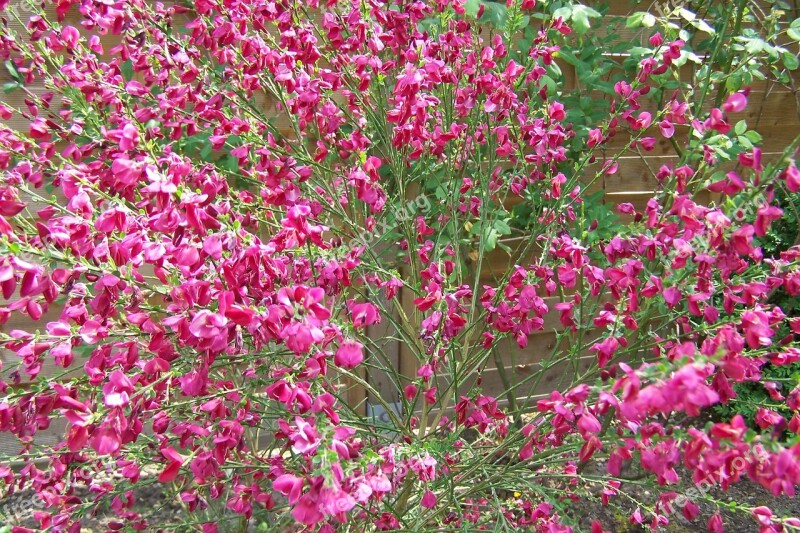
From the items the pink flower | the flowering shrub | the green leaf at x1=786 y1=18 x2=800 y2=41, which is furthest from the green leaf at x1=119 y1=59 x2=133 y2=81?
the green leaf at x1=786 y1=18 x2=800 y2=41

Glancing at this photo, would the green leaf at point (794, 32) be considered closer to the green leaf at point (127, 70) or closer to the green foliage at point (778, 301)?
the green foliage at point (778, 301)

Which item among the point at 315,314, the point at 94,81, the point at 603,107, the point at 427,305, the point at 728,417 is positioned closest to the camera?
the point at 315,314

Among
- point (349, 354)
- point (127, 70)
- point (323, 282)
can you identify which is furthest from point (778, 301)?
point (127, 70)

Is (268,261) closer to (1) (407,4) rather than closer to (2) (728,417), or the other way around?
(1) (407,4)

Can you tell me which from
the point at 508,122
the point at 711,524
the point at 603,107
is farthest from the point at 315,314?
the point at 603,107

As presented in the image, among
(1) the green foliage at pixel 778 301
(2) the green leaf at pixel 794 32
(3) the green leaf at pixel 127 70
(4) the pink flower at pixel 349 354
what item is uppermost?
(2) the green leaf at pixel 794 32

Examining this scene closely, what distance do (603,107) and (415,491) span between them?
5.37 ft

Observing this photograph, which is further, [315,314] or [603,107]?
[603,107]

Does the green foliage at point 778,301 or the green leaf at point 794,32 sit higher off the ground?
the green leaf at point 794,32

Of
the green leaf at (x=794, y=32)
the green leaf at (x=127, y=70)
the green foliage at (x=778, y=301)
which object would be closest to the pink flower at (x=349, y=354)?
the green leaf at (x=127, y=70)

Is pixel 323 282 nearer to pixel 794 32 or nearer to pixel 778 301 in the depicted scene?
pixel 794 32

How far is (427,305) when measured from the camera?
1.39m


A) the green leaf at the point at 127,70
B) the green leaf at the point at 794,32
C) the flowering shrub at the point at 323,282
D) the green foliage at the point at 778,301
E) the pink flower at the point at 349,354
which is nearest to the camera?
the flowering shrub at the point at 323,282

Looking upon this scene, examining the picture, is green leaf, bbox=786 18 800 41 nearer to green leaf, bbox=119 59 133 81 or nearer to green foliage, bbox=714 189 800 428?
green foliage, bbox=714 189 800 428
